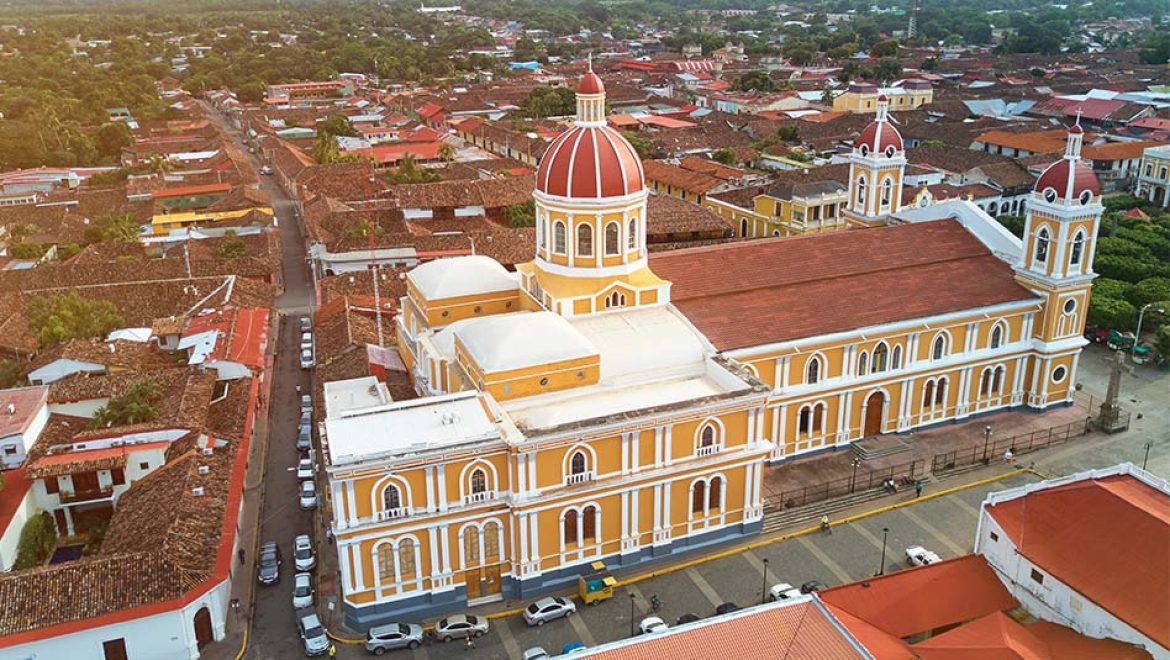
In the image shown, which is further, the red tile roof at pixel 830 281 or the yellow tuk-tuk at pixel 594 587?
the red tile roof at pixel 830 281

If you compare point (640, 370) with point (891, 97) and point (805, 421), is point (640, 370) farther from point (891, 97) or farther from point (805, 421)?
point (891, 97)

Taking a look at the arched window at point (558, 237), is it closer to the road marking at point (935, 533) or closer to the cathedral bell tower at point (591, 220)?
the cathedral bell tower at point (591, 220)

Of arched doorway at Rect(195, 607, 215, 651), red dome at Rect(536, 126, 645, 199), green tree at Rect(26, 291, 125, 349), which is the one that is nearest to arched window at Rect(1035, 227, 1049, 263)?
red dome at Rect(536, 126, 645, 199)

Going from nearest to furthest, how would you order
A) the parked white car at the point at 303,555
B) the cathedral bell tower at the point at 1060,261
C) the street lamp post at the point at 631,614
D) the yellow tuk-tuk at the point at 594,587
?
the street lamp post at the point at 631,614 < the yellow tuk-tuk at the point at 594,587 < the parked white car at the point at 303,555 < the cathedral bell tower at the point at 1060,261

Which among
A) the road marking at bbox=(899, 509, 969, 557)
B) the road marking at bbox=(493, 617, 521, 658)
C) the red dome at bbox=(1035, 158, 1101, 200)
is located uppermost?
the red dome at bbox=(1035, 158, 1101, 200)

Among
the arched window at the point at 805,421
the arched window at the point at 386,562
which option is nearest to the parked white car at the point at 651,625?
the arched window at the point at 386,562

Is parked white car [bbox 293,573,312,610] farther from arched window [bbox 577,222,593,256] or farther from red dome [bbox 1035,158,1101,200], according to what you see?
red dome [bbox 1035,158,1101,200]

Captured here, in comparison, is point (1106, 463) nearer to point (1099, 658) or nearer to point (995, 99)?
point (1099, 658)

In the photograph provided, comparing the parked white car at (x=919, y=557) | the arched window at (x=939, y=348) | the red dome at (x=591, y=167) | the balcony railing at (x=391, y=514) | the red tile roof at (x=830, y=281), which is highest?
the red dome at (x=591, y=167)
